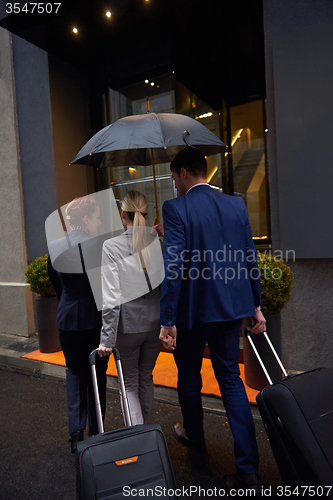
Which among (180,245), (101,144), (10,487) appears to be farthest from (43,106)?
(10,487)

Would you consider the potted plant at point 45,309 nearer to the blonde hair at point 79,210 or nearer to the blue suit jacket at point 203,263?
the blonde hair at point 79,210

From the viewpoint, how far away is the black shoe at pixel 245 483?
225 cm

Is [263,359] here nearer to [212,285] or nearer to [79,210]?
[212,285]

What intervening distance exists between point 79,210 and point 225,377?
5.74ft

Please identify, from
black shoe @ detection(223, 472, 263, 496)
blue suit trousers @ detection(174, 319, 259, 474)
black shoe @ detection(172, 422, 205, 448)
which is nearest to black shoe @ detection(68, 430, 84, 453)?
black shoe @ detection(172, 422, 205, 448)

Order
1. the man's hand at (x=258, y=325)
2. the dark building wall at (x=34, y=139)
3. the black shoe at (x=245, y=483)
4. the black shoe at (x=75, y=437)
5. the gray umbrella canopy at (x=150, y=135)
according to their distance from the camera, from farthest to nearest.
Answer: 1. the dark building wall at (x=34, y=139)
2. the black shoe at (x=75, y=437)
3. the gray umbrella canopy at (x=150, y=135)
4. the man's hand at (x=258, y=325)
5. the black shoe at (x=245, y=483)

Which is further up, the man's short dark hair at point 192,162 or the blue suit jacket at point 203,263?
the man's short dark hair at point 192,162

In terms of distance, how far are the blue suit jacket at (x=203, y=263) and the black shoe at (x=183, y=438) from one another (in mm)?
1194

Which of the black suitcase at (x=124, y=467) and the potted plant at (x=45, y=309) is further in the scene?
the potted plant at (x=45, y=309)

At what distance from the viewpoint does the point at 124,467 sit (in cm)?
182

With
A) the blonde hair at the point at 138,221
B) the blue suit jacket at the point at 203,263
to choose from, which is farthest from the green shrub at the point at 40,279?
the blue suit jacket at the point at 203,263

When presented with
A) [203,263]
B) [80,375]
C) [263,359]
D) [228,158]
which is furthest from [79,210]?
[228,158]

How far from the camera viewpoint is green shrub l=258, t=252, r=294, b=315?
3717 millimetres

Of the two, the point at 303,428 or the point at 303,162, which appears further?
the point at 303,162
